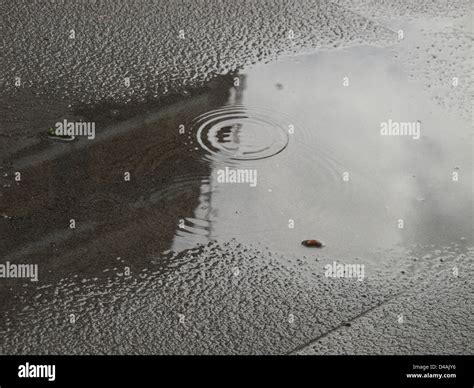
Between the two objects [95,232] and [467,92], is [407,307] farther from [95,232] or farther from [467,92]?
[467,92]

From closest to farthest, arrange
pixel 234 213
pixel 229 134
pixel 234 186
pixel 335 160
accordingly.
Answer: pixel 234 213, pixel 234 186, pixel 335 160, pixel 229 134

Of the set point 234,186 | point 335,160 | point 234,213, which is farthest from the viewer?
point 335,160

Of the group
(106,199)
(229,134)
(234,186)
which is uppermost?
(229,134)

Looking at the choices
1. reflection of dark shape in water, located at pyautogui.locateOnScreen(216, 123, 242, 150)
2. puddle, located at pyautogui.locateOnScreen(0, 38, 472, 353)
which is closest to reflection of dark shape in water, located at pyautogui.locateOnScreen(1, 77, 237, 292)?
puddle, located at pyautogui.locateOnScreen(0, 38, 472, 353)

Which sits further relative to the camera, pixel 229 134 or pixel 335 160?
pixel 229 134

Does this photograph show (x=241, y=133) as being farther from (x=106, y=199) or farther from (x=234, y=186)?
(x=106, y=199)

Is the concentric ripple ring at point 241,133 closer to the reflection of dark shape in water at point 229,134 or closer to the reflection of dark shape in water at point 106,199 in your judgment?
the reflection of dark shape in water at point 229,134

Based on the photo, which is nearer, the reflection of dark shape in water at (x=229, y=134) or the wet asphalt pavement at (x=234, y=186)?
the wet asphalt pavement at (x=234, y=186)

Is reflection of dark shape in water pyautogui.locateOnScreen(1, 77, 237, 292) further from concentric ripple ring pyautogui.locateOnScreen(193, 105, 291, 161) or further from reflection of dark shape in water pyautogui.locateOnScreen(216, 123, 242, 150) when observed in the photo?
reflection of dark shape in water pyautogui.locateOnScreen(216, 123, 242, 150)

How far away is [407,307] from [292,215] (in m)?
1.12

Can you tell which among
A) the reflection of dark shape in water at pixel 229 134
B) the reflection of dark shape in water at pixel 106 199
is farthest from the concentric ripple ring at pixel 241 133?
the reflection of dark shape in water at pixel 106 199

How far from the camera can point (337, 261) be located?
19.4 feet

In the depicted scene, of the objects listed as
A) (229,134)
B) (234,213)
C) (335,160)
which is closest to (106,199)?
(234,213)

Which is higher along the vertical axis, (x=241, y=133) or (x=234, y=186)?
(x=241, y=133)
